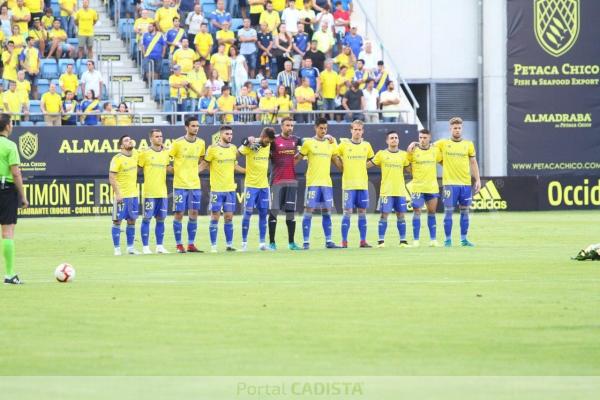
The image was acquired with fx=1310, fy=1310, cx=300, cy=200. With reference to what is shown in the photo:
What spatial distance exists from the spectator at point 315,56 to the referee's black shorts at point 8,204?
2367 cm

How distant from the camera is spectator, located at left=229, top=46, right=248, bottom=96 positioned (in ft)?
126

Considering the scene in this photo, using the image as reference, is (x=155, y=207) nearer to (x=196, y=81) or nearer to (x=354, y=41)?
(x=196, y=81)

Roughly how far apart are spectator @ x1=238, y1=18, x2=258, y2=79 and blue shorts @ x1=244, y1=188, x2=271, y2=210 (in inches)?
595

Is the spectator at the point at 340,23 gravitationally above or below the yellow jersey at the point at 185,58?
above

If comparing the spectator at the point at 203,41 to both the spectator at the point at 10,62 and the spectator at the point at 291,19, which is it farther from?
the spectator at the point at 10,62

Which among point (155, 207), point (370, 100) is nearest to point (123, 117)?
point (370, 100)

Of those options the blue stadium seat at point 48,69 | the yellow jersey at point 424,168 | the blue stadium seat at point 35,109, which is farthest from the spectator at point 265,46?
the yellow jersey at point 424,168

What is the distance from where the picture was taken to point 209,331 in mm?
11641

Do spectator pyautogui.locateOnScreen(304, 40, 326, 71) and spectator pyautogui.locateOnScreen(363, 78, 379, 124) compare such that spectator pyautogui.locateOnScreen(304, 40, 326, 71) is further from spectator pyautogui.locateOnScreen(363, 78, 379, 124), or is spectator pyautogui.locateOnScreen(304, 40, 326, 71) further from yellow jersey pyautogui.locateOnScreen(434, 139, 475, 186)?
yellow jersey pyautogui.locateOnScreen(434, 139, 475, 186)

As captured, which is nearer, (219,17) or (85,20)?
(85,20)

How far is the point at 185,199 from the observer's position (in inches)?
970

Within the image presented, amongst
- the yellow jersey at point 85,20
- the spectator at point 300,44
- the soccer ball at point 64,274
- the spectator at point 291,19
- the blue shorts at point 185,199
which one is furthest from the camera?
the spectator at point 291,19

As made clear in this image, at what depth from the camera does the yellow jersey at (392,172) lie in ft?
83.3

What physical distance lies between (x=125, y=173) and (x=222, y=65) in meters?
14.5
